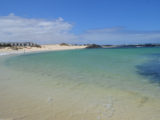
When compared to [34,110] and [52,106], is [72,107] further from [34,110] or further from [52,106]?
[34,110]

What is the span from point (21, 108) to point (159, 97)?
4110 millimetres

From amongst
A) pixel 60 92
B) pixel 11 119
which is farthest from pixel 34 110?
pixel 60 92

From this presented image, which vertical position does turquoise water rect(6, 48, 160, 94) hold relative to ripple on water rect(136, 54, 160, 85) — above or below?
below

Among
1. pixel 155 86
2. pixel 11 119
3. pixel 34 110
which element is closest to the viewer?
pixel 11 119

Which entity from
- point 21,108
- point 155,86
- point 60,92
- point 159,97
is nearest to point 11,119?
point 21,108

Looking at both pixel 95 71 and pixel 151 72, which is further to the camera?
pixel 95 71

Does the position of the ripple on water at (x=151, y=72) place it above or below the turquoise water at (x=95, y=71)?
above

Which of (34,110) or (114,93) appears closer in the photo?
(34,110)

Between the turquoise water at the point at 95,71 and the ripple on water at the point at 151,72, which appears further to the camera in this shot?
the ripple on water at the point at 151,72

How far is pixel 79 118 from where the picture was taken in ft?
10.9

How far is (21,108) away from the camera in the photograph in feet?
12.4

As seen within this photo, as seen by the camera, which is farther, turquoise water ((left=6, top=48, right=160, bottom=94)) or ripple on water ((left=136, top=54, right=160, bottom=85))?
ripple on water ((left=136, top=54, right=160, bottom=85))

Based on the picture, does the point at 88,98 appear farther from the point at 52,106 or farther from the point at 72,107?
the point at 52,106

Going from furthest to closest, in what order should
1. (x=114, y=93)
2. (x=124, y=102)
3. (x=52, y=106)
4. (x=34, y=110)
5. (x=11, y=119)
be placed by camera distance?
(x=114, y=93), (x=124, y=102), (x=52, y=106), (x=34, y=110), (x=11, y=119)
